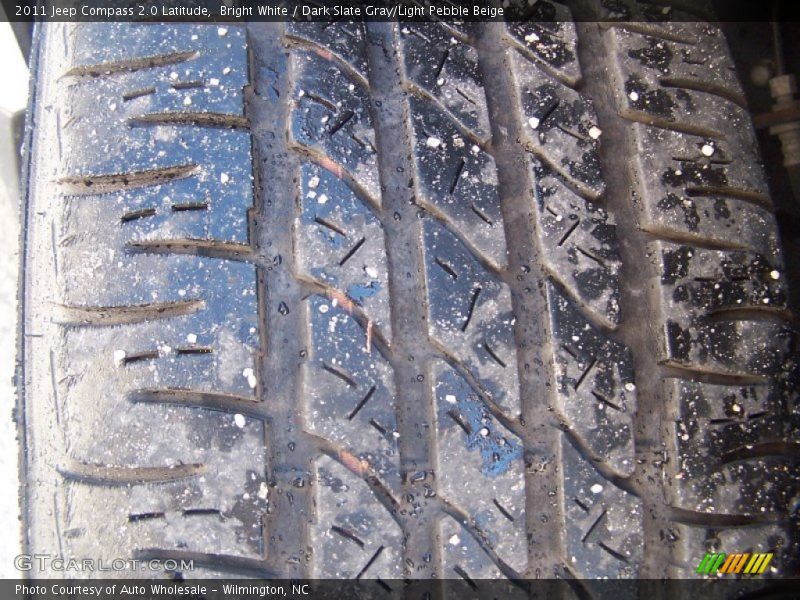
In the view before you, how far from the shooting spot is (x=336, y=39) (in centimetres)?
122

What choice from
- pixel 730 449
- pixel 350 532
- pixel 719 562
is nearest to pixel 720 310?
pixel 730 449

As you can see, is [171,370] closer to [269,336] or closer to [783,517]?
A: [269,336]

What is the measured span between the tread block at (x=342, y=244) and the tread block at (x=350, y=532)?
0.79ft

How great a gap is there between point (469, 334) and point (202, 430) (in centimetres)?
44

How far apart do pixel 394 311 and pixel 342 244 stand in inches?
5.4

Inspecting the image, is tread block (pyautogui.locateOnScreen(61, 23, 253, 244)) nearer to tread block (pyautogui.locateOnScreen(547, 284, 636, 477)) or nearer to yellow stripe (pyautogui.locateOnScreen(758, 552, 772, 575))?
tread block (pyautogui.locateOnScreen(547, 284, 636, 477))

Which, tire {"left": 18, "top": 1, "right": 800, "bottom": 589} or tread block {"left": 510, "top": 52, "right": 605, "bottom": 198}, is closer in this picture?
tire {"left": 18, "top": 1, "right": 800, "bottom": 589}

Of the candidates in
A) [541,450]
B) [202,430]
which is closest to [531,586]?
[541,450]

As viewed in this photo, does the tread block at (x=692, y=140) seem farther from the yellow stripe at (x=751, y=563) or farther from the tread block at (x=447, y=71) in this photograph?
the yellow stripe at (x=751, y=563)

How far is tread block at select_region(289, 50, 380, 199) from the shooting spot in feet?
3.82

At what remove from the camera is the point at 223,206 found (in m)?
1.13

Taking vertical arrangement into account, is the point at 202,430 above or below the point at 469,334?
below

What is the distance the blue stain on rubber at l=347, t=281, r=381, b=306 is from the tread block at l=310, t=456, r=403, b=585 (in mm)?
257

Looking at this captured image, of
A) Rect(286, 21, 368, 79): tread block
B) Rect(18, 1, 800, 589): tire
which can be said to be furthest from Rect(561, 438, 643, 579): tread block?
Rect(286, 21, 368, 79): tread block
